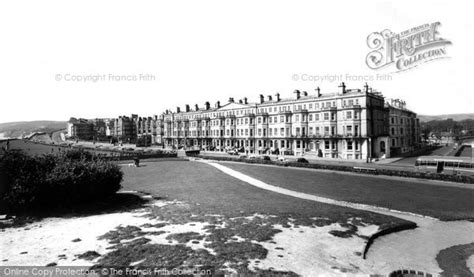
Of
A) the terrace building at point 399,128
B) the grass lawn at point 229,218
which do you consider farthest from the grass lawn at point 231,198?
the terrace building at point 399,128

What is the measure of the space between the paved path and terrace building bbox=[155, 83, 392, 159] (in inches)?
1488

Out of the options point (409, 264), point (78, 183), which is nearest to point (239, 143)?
point (78, 183)

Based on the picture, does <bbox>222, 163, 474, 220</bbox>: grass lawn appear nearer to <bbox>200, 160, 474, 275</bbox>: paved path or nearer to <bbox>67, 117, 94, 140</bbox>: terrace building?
<bbox>200, 160, 474, 275</bbox>: paved path

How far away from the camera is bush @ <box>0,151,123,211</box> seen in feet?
55.3

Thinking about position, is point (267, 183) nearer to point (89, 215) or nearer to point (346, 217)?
point (346, 217)

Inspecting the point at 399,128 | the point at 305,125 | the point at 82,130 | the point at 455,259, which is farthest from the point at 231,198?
the point at 82,130

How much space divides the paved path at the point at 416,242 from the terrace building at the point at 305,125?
37.8 metres

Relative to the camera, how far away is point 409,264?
11.9m

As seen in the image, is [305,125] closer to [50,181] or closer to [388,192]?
[388,192]

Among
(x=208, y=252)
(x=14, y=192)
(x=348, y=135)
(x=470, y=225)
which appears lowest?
(x=470, y=225)

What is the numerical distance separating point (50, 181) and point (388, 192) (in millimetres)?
28492

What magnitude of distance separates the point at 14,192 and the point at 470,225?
98.1 ft

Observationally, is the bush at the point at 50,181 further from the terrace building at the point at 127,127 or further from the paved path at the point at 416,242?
the terrace building at the point at 127,127

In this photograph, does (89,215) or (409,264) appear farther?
(89,215)
